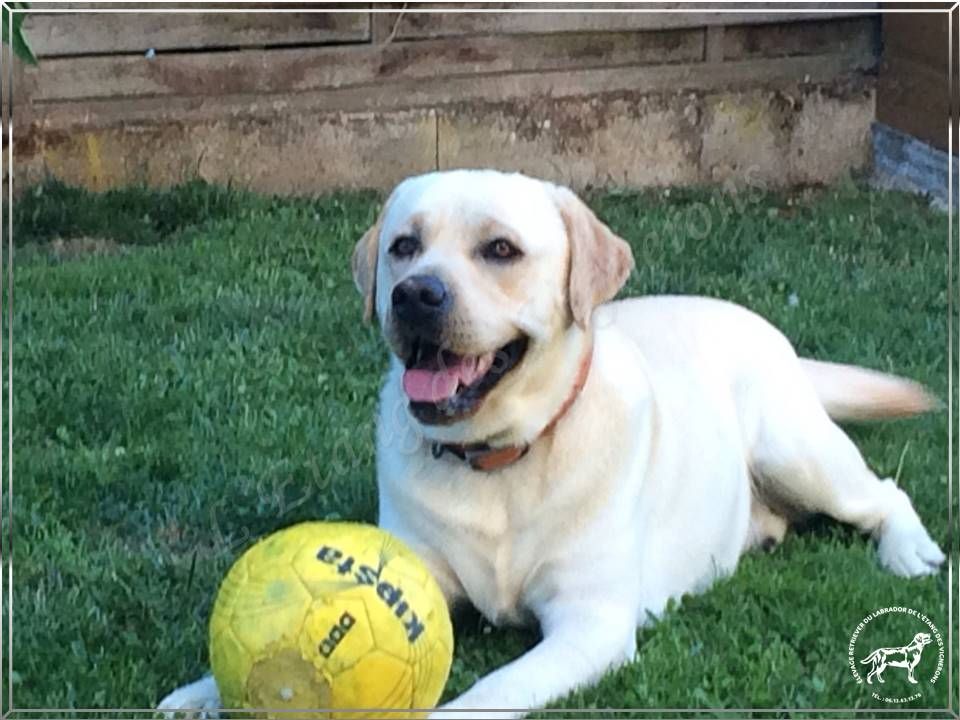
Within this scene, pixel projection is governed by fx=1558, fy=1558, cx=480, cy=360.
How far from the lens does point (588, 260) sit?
10.8 ft

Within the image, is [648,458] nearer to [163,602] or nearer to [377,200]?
[163,602]

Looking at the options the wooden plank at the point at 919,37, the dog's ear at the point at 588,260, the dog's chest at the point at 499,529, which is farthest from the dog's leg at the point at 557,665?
the wooden plank at the point at 919,37

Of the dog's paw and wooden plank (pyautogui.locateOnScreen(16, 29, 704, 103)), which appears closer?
the dog's paw

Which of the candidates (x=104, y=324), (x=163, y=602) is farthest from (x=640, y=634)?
(x=104, y=324)

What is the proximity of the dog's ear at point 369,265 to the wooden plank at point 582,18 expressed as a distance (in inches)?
159

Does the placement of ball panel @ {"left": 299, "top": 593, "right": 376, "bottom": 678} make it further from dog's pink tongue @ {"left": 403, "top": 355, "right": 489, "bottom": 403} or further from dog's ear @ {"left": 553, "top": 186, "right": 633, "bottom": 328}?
dog's ear @ {"left": 553, "top": 186, "right": 633, "bottom": 328}

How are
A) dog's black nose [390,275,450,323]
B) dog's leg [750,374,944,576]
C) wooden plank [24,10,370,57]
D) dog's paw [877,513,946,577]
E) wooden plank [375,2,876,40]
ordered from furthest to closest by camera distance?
1. wooden plank [375,2,876,40]
2. wooden plank [24,10,370,57]
3. dog's leg [750,374,944,576]
4. dog's paw [877,513,946,577]
5. dog's black nose [390,275,450,323]

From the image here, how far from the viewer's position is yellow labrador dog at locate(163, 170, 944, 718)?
3098 millimetres

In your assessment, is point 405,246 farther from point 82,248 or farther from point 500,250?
point 82,248

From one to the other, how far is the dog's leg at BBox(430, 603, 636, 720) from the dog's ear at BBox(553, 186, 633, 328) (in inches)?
23.9

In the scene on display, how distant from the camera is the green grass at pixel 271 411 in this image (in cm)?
323

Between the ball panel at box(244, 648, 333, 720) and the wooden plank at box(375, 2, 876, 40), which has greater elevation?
the wooden plank at box(375, 2, 876, 40)

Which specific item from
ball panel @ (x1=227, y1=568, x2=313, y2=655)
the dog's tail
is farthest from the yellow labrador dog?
the dog's tail
